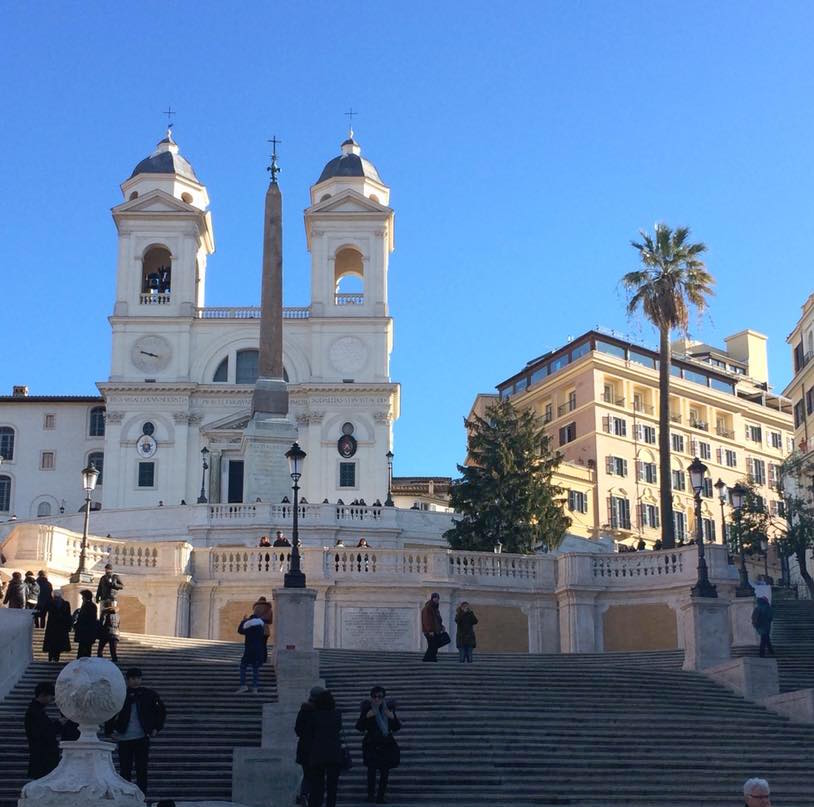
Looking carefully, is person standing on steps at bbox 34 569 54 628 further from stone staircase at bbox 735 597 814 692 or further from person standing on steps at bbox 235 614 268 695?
stone staircase at bbox 735 597 814 692

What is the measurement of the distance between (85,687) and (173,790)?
19.5ft

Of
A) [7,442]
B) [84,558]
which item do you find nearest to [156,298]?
[7,442]

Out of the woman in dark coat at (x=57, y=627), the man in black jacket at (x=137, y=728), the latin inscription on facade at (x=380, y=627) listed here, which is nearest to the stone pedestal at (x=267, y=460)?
the latin inscription on facade at (x=380, y=627)

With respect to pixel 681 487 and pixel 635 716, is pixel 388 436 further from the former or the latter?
pixel 635 716

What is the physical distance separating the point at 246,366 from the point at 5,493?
14.7 m

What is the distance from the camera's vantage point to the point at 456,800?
18.2 meters

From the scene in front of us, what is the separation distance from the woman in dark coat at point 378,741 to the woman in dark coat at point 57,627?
7174 millimetres

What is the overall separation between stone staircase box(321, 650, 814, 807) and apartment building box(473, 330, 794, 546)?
5803 cm

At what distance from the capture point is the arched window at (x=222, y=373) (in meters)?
78.2

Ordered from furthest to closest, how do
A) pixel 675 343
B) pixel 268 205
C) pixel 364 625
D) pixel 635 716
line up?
pixel 675 343, pixel 268 205, pixel 364 625, pixel 635 716

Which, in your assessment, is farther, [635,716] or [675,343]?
[675,343]

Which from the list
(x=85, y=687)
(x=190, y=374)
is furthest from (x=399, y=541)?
(x=85, y=687)

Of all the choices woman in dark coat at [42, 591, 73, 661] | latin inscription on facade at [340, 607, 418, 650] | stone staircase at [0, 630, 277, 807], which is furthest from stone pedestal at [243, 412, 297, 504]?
woman in dark coat at [42, 591, 73, 661]

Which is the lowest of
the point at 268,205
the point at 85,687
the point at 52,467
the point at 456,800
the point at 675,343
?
A: the point at 456,800
